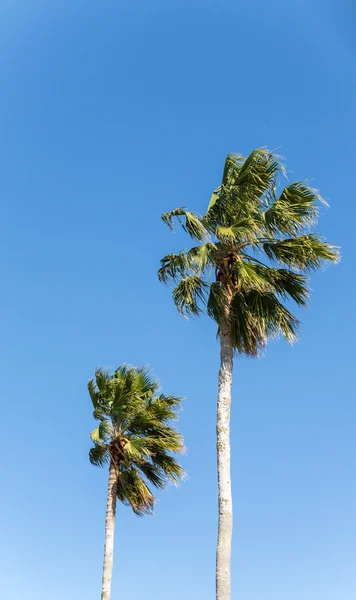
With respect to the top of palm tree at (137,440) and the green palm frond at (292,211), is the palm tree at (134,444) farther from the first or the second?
the green palm frond at (292,211)

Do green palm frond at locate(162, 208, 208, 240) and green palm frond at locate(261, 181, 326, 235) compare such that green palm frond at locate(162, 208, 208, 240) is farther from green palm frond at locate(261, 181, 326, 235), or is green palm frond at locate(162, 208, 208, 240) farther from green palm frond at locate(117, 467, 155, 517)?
green palm frond at locate(117, 467, 155, 517)

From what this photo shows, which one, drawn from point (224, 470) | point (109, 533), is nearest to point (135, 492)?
point (109, 533)

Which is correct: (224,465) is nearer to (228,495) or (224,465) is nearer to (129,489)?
(228,495)

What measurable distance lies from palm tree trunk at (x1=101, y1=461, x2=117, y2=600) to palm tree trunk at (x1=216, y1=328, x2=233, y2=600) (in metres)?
5.87

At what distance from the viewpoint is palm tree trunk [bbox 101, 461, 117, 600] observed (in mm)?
18422

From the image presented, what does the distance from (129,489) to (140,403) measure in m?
2.21

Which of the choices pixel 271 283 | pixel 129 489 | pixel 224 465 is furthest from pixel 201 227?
pixel 129 489

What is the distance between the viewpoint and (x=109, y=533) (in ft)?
62.4

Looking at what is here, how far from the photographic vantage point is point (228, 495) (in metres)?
13.7

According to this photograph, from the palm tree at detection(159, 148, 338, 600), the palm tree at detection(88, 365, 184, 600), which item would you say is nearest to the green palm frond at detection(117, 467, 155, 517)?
the palm tree at detection(88, 365, 184, 600)

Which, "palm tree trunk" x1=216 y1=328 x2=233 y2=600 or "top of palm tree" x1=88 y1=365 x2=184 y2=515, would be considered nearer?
"palm tree trunk" x1=216 y1=328 x2=233 y2=600

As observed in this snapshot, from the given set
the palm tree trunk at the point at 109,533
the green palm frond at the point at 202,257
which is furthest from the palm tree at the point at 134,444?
the green palm frond at the point at 202,257

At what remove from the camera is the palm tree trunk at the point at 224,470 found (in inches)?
506

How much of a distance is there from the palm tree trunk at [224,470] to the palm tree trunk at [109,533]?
5.87m
